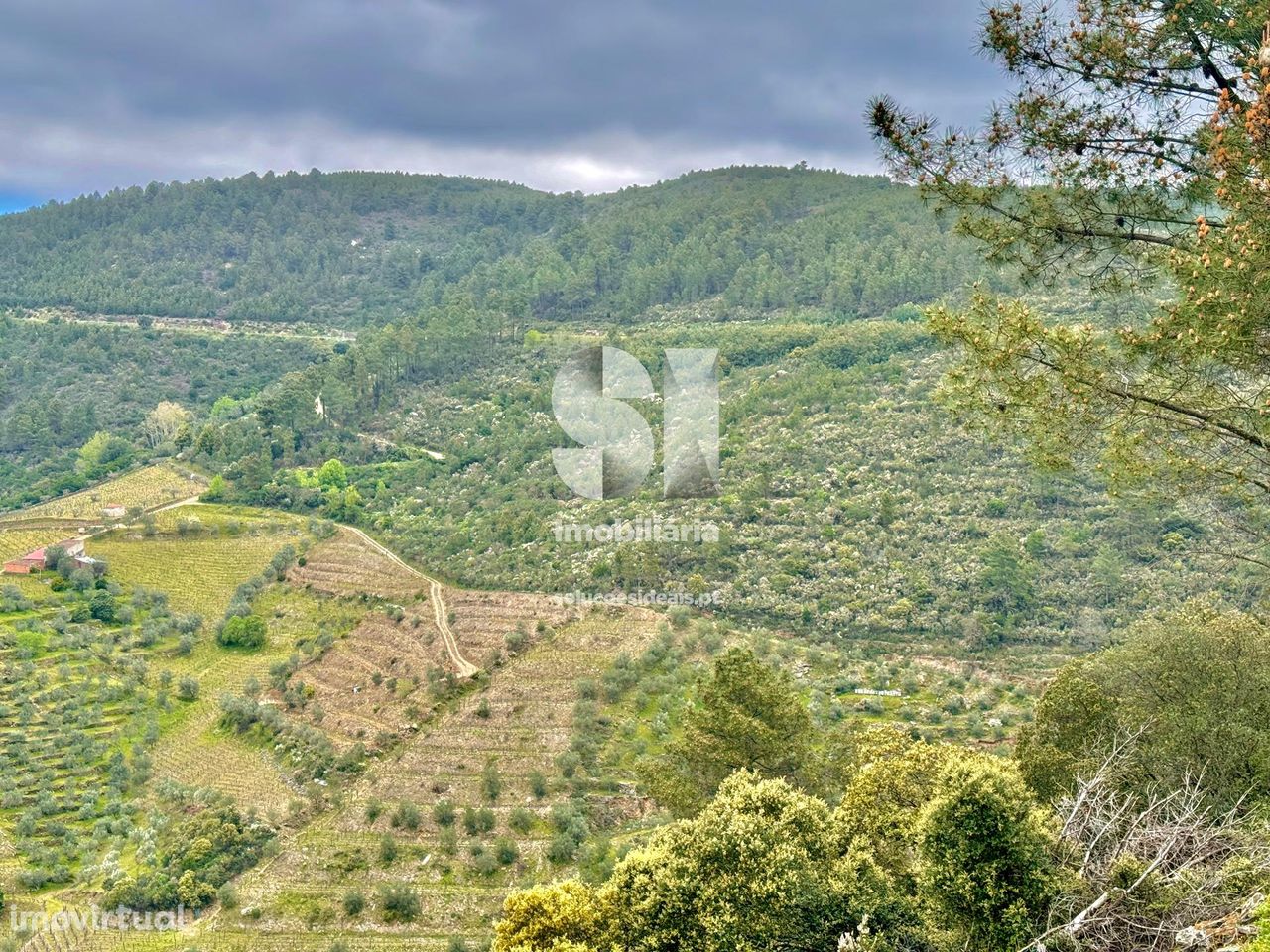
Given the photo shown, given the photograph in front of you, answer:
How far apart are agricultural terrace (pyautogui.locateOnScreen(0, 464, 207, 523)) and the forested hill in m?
18.8

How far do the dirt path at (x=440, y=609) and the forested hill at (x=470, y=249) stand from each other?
2331 cm

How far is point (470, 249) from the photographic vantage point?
3452 inches

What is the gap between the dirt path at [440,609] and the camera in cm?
2400

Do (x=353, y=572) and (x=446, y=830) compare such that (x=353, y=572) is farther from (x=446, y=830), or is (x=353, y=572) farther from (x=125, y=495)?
(x=446, y=830)

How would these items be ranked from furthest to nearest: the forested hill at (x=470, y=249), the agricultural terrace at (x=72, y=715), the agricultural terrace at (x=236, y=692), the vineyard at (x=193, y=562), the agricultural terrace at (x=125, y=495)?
the forested hill at (x=470, y=249), the agricultural terrace at (x=125, y=495), the vineyard at (x=193, y=562), the agricultural terrace at (x=236, y=692), the agricultural terrace at (x=72, y=715)

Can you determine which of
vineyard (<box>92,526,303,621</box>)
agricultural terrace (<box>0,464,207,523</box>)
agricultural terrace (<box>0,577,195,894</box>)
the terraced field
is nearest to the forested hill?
agricultural terrace (<box>0,464,207,523</box>)

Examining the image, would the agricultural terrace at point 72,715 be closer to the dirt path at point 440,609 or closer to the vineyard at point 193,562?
the vineyard at point 193,562

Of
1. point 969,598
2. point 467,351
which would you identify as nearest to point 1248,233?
point 969,598

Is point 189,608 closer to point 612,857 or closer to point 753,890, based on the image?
point 612,857

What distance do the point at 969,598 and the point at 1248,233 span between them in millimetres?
20250

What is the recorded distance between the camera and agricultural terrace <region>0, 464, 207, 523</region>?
3716 cm

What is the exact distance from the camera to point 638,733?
66.2 ft

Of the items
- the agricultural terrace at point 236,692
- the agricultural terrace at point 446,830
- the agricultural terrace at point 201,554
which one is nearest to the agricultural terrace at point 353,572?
the agricultural terrace at point 236,692

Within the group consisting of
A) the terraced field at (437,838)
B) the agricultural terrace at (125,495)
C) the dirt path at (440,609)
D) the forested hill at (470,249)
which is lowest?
the terraced field at (437,838)
